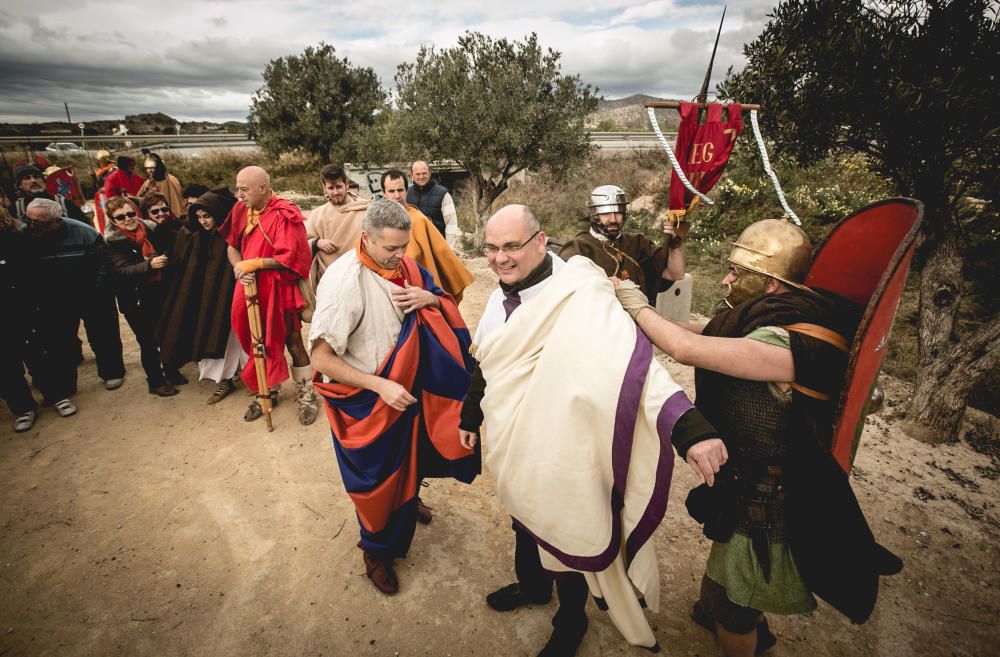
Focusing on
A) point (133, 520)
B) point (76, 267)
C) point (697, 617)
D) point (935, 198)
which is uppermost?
point (935, 198)

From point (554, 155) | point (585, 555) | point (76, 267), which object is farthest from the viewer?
point (554, 155)

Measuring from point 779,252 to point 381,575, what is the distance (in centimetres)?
283

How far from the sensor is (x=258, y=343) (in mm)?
4266

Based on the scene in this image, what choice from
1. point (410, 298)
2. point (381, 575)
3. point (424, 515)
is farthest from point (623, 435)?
point (424, 515)

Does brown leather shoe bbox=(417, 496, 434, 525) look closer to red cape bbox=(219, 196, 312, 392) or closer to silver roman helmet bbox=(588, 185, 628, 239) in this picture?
red cape bbox=(219, 196, 312, 392)

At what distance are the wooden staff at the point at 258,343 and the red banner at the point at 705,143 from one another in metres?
3.80

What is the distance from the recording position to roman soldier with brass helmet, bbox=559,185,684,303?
3.91 m

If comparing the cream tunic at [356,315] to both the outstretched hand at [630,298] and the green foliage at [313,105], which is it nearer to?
the outstretched hand at [630,298]

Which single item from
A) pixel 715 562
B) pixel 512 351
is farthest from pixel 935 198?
pixel 512 351

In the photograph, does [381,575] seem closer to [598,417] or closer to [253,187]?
[598,417]

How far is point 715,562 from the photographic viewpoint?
1.95 meters

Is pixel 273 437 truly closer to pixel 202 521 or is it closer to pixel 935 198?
pixel 202 521

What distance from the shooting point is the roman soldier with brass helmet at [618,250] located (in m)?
3.91

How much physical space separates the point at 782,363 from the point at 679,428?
0.44 meters
